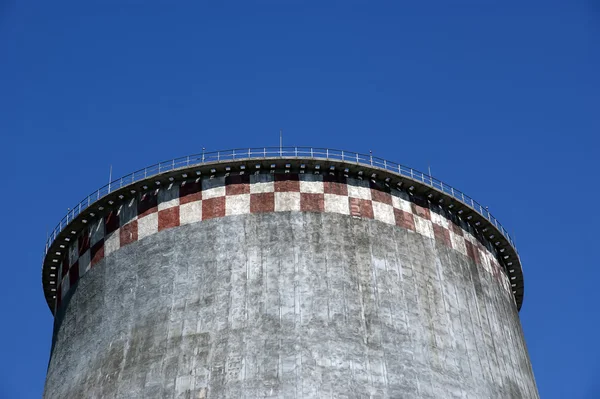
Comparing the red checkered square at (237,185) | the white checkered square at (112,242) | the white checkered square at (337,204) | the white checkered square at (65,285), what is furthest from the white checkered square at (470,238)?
the white checkered square at (65,285)

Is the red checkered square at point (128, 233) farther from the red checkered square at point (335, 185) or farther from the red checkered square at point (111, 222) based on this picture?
the red checkered square at point (335, 185)

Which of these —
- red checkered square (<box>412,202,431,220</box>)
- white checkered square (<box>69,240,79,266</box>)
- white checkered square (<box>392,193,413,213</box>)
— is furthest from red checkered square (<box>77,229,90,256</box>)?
red checkered square (<box>412,202,431,220</box>)

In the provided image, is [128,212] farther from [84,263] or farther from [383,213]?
[383,213]

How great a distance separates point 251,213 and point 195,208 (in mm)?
1767

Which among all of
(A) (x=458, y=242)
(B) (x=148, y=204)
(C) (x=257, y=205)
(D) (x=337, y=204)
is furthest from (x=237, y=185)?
(A) (x=458, y=242)

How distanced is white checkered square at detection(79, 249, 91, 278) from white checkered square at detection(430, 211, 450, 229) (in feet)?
35.7

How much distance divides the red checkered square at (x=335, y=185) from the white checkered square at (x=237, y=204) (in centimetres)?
239

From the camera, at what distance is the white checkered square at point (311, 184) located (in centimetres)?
3053

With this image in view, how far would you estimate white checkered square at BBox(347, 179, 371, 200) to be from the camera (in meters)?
30.9

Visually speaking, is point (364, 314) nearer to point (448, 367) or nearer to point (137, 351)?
point (448, 367)

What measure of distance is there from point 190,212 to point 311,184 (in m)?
3.72

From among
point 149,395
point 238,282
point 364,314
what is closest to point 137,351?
point 149,395

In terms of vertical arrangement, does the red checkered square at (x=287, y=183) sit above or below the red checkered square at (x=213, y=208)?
above

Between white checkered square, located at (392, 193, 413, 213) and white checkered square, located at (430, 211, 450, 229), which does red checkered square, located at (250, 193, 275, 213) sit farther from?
white checkered square, located at (430, 211, 450, 229)
